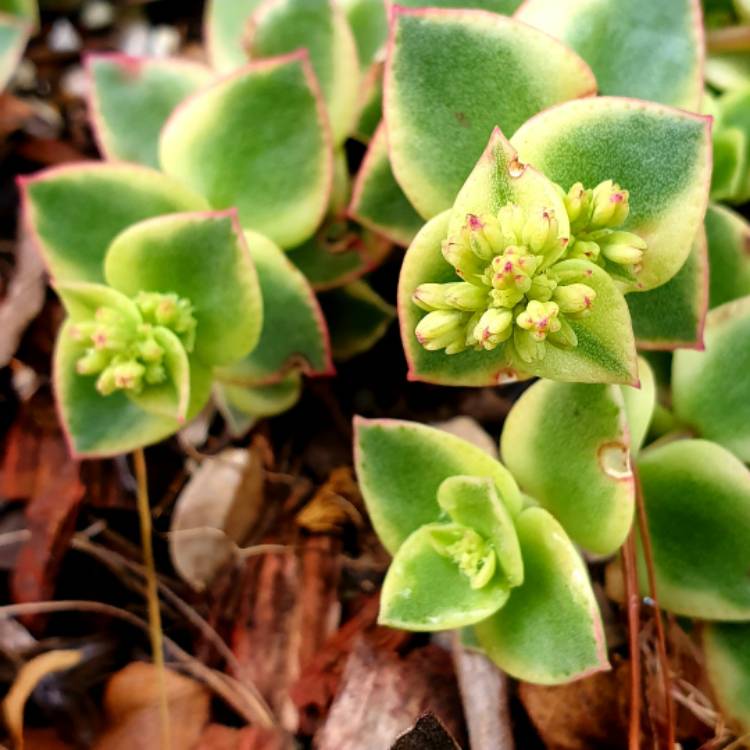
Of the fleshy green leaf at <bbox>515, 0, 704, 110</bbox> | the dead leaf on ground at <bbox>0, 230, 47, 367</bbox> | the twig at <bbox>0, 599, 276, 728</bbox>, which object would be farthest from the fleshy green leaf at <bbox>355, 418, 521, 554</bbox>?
the dead leaf on ground at <bbox>0, 230, 47, 367</bbox>

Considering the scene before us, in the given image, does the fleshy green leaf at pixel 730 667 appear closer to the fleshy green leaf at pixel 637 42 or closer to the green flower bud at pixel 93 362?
the fleshy green leaf at pixel 637 42

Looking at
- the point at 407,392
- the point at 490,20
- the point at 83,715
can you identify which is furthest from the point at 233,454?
the point at 490,20

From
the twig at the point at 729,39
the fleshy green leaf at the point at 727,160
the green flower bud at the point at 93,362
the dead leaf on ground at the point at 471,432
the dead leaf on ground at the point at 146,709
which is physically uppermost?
the twig at the point at 729,39

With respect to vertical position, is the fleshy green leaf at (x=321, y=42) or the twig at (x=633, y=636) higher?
the fleshy green leaf at (x=321, y=42)

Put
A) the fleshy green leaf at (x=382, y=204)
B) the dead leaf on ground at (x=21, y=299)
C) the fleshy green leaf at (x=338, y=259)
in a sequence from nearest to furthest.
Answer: the fleshy green leaf at (x=382, y=204), the fleshy green leaf at (x=338, y=259), the dead leaf on ground at (x=21, y=299)

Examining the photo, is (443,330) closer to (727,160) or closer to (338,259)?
(338,259)

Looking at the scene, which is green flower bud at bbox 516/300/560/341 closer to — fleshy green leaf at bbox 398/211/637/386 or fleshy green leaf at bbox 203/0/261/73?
fleshy green leaf at bbox 398/211/637/386

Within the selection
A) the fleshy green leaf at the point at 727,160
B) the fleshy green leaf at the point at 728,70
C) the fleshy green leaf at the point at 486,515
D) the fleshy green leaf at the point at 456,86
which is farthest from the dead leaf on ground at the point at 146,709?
the fleshy green leaf at the point at 728,70

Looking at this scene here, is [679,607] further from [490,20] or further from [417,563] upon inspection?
[490,20]
